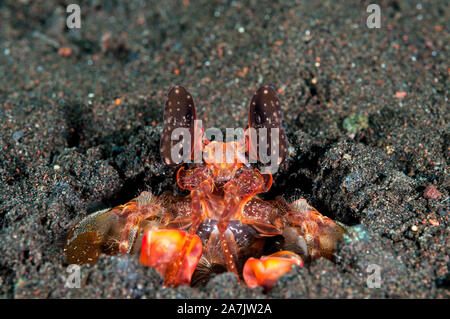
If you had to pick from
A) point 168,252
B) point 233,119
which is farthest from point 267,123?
point 233,119

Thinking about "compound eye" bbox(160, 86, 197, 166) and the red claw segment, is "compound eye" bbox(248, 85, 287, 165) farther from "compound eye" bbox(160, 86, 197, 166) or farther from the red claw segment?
the red claw segment

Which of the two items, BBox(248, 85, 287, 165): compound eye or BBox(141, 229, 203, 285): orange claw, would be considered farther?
BBox(248, 85, 287, 165): compound eye

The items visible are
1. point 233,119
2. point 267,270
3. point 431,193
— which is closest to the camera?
point 267,270

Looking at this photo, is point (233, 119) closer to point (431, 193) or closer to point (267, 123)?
point (267, 123)

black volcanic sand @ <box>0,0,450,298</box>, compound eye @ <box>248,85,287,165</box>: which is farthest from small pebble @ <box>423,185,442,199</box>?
compound eye @ <box>248,85,287,165</box>

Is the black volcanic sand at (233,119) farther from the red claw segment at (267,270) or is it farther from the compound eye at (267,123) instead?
the compound eye at (267,123)

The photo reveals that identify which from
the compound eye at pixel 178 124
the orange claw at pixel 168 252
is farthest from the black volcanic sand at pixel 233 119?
the compound eye at pixel 178 124
